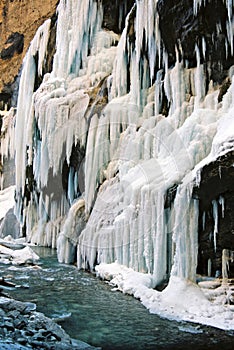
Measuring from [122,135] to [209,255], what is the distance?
5.91 metres

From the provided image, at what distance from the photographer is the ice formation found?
9523 millimetres

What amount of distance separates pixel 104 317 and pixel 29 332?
1.67 meters

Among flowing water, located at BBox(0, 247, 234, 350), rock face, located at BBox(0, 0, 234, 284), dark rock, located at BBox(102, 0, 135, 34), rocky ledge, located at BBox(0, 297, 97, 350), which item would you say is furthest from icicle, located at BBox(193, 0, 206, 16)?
rocky ledge, located at BBox(0, 297, 97, 350)

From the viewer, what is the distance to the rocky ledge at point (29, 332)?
6.04m

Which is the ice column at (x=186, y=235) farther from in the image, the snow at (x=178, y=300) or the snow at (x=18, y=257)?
the snow at (x=18, y=257)

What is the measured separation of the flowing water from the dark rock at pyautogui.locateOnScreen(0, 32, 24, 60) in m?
20.6

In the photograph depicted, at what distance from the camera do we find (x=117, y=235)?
36.6ft

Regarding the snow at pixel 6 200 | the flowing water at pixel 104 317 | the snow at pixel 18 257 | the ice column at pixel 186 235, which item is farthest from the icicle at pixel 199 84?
the snow at pixel 6 200

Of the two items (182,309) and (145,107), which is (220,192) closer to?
(182,309)

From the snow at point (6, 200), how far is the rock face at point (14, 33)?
22.2 feet

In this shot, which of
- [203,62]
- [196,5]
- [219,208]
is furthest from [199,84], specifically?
[219,208]

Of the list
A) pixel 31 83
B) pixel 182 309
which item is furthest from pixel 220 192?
pixel 31 83

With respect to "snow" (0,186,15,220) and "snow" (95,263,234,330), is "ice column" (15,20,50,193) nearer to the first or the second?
"snow" (0,186,15,220)

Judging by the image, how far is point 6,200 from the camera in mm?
25719
